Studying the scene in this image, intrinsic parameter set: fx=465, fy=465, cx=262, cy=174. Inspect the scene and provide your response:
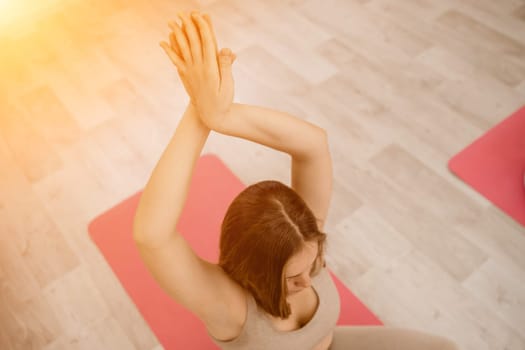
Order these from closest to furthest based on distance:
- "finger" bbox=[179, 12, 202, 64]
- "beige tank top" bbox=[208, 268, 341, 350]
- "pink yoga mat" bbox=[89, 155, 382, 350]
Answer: "finger" bbox=[179, 12, 202, 64] → "beige tank top" bbox=[208, 268, 341, 350] → "pink yoga mat" bbox=[89, 155, 382, 350]

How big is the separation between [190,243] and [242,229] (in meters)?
1.05

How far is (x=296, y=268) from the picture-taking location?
2.92ft

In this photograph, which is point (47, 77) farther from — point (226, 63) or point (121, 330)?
point (226, 63)

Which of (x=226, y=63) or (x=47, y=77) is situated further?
(x=47, y=77)

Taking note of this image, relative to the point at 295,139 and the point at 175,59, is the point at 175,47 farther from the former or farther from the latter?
the point at 295,139

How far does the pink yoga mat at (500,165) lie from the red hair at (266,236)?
1322mm

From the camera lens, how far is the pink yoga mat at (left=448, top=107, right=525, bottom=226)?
6.33 feet

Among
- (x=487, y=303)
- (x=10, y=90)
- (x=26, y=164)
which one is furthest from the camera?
(x=10, y=90)

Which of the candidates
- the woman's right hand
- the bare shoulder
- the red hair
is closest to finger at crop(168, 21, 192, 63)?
the woman's right hand

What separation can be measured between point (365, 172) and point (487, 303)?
0.72 m

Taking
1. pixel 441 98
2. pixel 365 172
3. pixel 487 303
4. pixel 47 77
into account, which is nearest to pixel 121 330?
pixel 365 172

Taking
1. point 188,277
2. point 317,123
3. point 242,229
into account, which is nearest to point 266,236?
point 242,229

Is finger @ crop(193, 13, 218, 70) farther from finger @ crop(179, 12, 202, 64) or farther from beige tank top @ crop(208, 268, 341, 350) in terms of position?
beige tank top @ crop(208, 268, 341, 350)

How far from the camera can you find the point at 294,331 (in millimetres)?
1024
